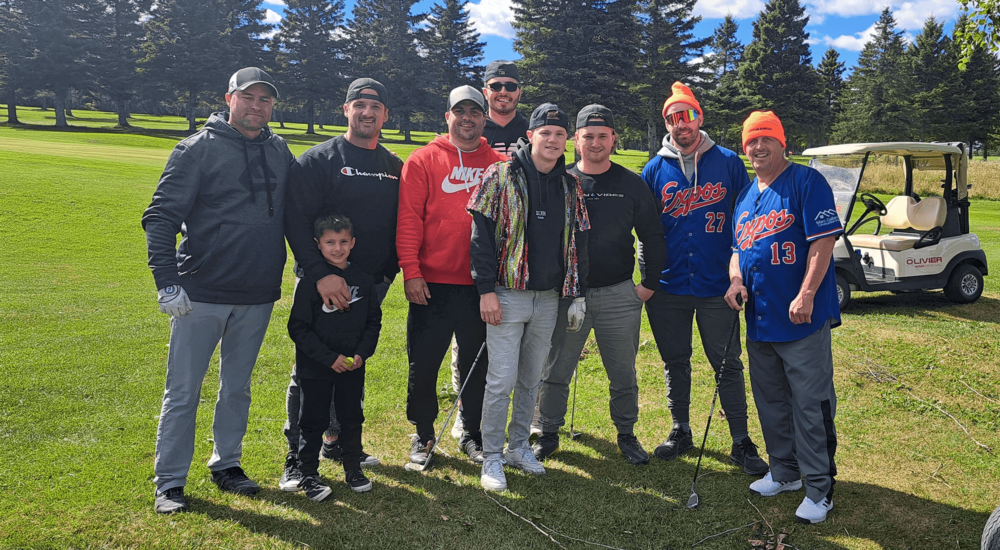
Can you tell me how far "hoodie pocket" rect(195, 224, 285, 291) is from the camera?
3.53m

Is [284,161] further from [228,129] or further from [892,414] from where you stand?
[892,414]

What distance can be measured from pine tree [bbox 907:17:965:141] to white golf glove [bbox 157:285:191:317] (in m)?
57.6

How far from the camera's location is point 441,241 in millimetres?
4012

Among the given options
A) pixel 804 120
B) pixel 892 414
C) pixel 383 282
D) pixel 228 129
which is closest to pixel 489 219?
pixel 383 282

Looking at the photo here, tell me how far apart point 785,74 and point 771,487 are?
49206 millimetres

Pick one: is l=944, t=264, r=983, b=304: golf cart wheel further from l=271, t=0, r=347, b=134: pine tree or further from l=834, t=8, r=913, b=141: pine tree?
l=271, t=0, r=347, b=134: pine tree

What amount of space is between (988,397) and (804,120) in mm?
46466

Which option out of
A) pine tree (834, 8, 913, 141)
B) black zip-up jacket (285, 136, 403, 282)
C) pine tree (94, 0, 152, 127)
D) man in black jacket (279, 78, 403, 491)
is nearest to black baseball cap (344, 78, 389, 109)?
man in black jacket (279, 78, 403, 491)

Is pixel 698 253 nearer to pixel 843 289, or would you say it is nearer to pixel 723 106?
pixel 843 289

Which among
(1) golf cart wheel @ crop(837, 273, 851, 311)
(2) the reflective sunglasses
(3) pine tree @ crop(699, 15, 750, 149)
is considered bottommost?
(1) golf cart wheel @ crop(837, 273, 851, 311)

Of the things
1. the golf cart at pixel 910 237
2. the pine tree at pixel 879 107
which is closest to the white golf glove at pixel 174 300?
the golf cart at pixel 910 237

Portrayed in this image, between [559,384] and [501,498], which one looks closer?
[501,498]

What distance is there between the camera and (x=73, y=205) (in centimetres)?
1388

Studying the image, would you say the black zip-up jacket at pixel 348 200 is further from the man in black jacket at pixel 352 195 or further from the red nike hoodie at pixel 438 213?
the red nike hoodie at pixel 438 213
